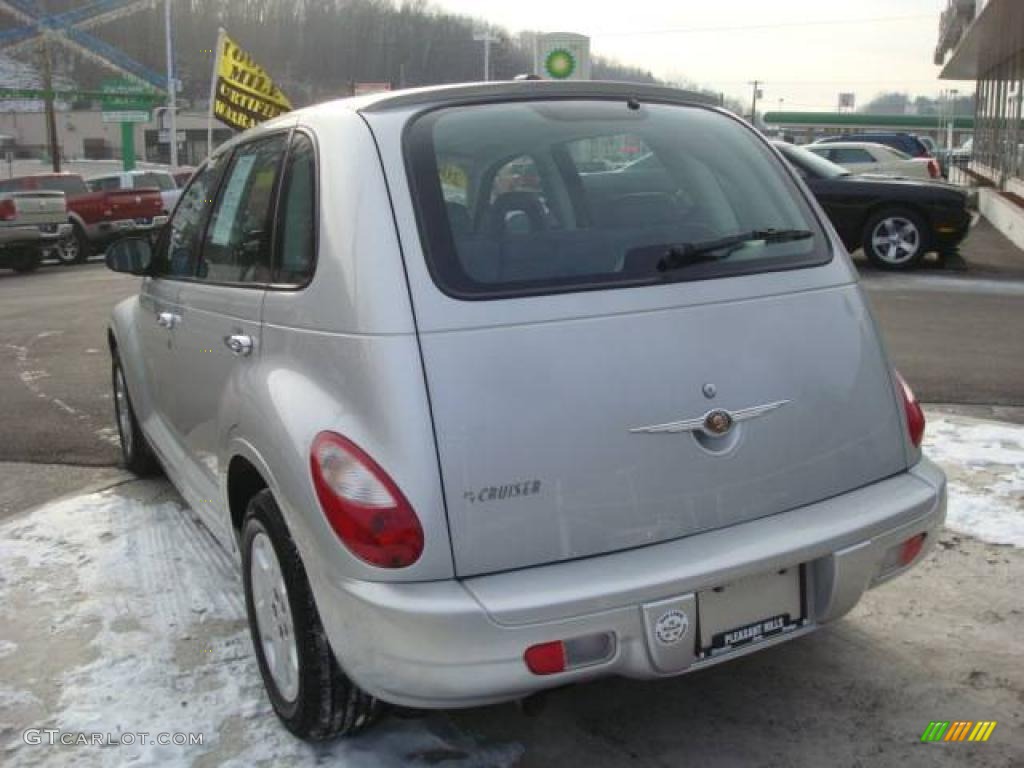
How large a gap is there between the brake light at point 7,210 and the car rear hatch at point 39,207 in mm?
55

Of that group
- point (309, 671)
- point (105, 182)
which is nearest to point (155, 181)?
point (105, 182)

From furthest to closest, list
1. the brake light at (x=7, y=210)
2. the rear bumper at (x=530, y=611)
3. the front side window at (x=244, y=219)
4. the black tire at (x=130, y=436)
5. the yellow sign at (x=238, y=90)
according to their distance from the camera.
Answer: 1. the yellow sign at (x=238, y=90)
2. the brake light at (x=7, y=210)
3. the black tire at (x=130, y=436)
4. the front side window at (x=244, y=219)
5. the rear bumper at (x=530, y=611)

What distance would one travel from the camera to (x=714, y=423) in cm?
244

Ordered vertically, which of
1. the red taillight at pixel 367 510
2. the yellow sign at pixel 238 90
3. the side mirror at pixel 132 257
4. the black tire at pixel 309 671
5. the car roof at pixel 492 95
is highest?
the yellow sign at pixel 238 90

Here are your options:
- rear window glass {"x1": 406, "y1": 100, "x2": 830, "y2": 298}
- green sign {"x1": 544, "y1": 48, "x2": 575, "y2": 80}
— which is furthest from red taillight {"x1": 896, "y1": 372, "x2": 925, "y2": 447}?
green sign {"x1": 544, "y1": 48, "x2": 575, "y2": 80}

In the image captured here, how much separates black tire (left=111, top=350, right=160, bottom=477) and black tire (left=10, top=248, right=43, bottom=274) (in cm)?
1419

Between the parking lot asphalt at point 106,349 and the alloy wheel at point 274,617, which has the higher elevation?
the alloy wheel at point 274,617

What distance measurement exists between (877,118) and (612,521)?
9821 cm

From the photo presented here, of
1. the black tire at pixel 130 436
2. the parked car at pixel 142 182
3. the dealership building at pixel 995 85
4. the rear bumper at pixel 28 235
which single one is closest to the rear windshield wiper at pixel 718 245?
the black tire at pixel 130 436

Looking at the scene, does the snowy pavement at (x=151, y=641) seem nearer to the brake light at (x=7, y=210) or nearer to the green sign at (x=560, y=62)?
the green sign at (x=560, y=62)

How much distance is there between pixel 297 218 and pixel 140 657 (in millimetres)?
1569

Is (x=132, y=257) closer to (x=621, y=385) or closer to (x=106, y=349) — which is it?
(x=621, y=385)

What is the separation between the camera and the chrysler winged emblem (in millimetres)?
2385

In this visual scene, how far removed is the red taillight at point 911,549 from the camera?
2.72 metres
